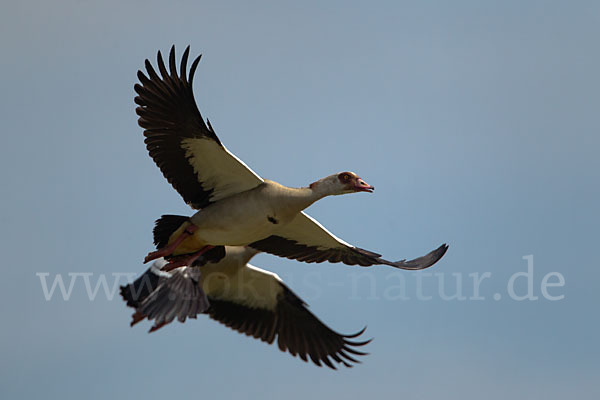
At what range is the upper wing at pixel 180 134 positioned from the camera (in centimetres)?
1104

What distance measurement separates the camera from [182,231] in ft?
37.4

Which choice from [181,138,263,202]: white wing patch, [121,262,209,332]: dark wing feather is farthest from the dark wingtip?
[121,262,209,332]: dark wing feather

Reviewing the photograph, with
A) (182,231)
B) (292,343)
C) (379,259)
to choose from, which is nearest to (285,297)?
(292,343)

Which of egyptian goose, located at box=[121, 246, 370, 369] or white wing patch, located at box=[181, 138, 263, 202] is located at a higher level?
white wing patch, located at box=[181, 138, 263, 202]

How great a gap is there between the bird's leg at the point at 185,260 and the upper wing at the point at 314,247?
0.83 metres

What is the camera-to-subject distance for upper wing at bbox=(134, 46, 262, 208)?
435 inches

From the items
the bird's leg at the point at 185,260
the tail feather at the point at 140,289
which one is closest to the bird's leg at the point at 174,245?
the bird's leg at the point at 185,260

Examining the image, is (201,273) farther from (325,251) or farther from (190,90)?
(190,90)

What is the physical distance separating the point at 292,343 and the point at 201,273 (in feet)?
4.89

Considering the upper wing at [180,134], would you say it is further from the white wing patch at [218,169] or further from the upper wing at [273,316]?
the upper wing at [273,316]

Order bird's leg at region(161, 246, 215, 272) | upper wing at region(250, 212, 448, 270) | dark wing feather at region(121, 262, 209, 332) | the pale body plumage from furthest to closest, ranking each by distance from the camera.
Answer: upper wing at region(250, 212, 448, 270), bird's leg at region(161, 246, 215, 272), dark wing feather at region(121, 262, 209, 332), the pale body plumage

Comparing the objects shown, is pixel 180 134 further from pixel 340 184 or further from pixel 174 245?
pixel 340 184

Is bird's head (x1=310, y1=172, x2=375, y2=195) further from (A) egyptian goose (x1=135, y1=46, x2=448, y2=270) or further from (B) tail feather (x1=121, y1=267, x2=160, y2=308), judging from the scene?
(B) tail feather (x1=121, y1=267, x2=160, y2=308)

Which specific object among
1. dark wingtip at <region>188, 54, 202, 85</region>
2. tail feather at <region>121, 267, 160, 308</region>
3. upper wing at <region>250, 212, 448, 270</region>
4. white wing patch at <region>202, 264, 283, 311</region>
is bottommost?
tail feather at <region>121, 267, 160, 308</region>
